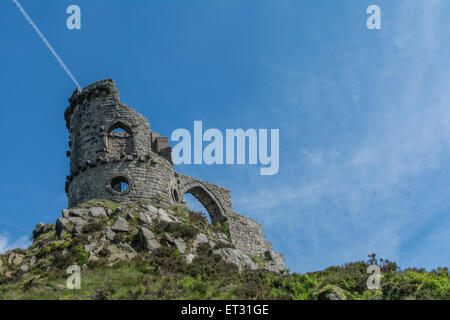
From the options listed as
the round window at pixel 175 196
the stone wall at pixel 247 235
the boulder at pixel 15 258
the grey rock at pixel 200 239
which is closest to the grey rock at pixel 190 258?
the grey rock at pixel 200 239

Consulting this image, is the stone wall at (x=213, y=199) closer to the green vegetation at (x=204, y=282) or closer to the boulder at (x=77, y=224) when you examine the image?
the boulder at (x=77, y=224)

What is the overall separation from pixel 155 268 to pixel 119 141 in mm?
10459

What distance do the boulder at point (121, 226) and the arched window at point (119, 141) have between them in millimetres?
5061

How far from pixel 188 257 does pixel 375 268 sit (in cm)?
770

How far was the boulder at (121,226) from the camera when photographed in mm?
20152

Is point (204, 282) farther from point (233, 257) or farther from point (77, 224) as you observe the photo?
point (77, 224)

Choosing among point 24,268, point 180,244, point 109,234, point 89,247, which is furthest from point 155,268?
point 24,268

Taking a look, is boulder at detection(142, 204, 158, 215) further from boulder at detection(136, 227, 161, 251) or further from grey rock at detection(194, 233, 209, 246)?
grey rock at detection(194, 233, 209, 246)

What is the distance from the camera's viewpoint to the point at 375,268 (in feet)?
56.4

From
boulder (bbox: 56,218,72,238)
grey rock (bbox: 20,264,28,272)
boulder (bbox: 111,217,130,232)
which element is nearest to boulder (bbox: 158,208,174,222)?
boulder (bbox: 111,217,130,232)

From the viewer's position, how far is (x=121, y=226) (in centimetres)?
2031
